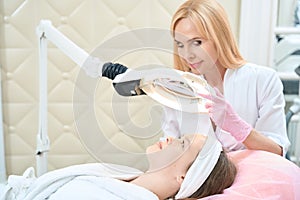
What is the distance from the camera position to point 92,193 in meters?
1.25

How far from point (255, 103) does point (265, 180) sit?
42cm

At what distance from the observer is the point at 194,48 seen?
151cm

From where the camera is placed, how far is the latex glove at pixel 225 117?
46.5 inches

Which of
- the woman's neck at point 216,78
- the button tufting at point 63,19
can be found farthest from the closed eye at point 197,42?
the button tufting at point 63,19

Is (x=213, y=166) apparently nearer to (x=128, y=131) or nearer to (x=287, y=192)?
(x=287, y=192)

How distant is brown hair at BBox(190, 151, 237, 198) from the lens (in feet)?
4.16

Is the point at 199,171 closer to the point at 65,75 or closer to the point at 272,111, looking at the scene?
the point at 272,111

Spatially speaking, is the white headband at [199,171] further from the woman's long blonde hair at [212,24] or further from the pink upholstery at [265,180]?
the woman's long blonde hair at [212,24]

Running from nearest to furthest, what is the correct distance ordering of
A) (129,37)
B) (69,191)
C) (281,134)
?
(69,191) → (281,134) → (129,37)

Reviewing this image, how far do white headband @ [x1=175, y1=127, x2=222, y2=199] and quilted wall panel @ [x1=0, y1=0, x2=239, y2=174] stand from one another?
57 centimetres

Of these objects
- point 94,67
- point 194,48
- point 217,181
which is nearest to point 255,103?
point 194,48

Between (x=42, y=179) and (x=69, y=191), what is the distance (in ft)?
0.38

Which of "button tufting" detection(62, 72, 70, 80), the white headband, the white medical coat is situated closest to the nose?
the white medical coat

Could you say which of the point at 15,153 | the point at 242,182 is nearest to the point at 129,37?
the point at 15,153
